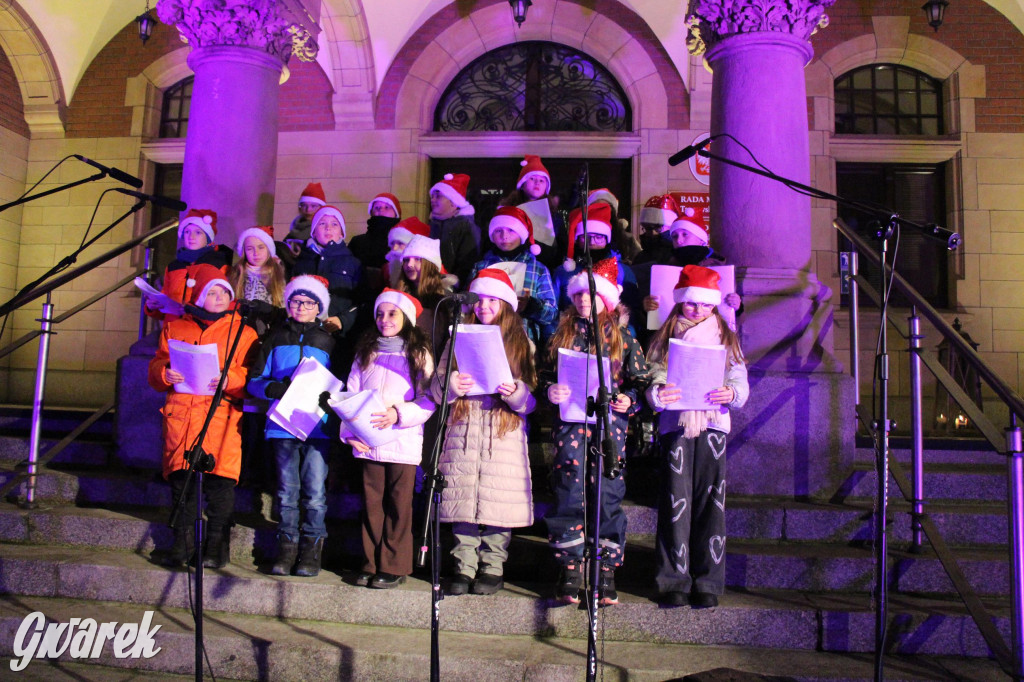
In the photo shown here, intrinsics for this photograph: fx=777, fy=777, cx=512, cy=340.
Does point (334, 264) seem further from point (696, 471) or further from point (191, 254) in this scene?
point (696, 471)

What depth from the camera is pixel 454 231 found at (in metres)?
5.71

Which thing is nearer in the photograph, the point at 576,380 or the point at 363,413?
the point at 576,380

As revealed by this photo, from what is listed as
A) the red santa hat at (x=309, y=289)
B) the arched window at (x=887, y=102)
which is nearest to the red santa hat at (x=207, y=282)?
the red santa hat at (x=309, y=289)

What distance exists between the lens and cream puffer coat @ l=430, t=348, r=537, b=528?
3.91m

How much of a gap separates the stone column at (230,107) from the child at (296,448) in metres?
2.01

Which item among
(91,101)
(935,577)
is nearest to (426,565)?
(935,577)

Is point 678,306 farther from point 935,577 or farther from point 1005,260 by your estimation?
point 1005,260

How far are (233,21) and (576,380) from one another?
438 centimetres

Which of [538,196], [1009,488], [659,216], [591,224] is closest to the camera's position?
[1009,488]

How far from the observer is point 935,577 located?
13.3ft

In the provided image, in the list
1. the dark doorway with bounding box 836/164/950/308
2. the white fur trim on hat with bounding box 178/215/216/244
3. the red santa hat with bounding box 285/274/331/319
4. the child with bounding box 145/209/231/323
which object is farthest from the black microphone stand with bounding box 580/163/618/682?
the dark doorway with bounding box 836/164/950/308

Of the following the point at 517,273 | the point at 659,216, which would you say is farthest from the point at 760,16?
the point at 517,273

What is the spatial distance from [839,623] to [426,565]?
2.12 m

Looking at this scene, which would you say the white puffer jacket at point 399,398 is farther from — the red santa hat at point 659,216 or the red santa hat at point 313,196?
the red santa hat at point 313,196
